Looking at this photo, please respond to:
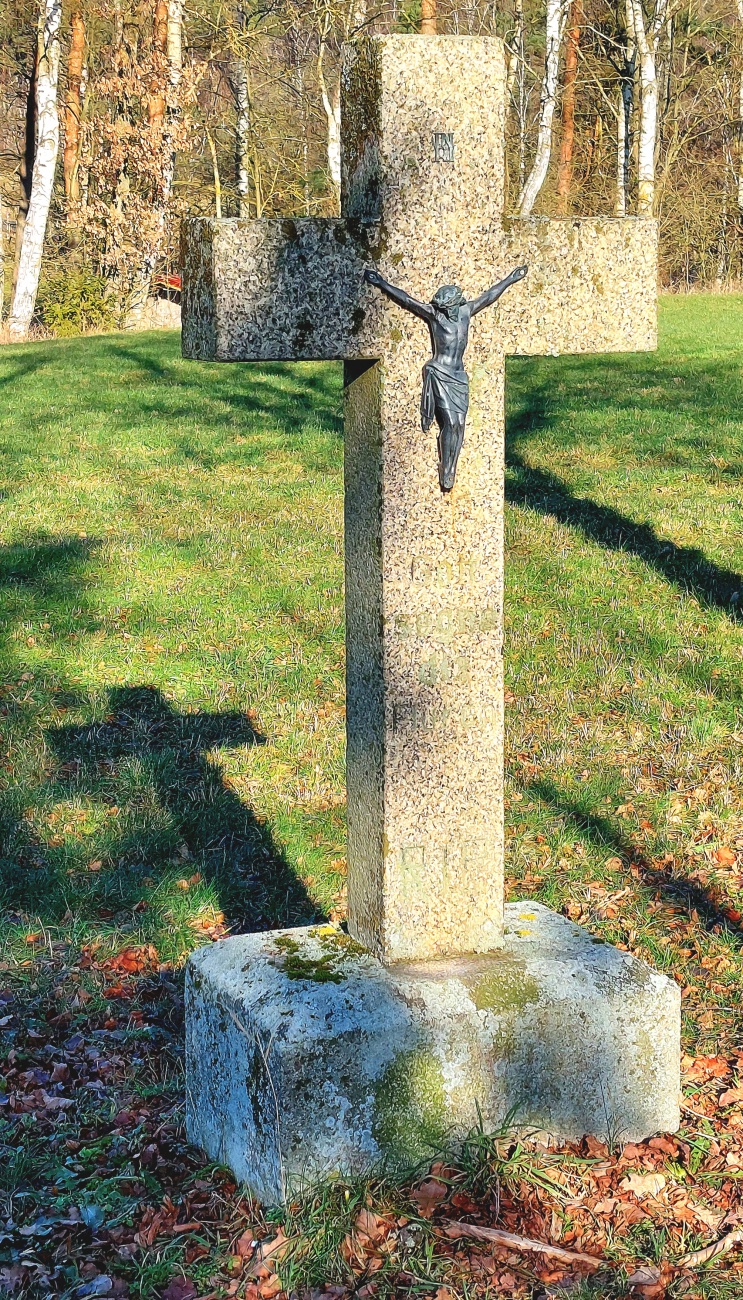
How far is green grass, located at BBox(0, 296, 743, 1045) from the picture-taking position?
5.02m

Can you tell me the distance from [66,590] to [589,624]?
3.25m

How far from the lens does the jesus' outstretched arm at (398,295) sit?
3.06 meters

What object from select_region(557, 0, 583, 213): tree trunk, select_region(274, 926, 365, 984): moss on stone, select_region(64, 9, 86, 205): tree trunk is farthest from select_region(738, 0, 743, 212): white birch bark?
select_region(274, 926, 365, 984): moss on stone

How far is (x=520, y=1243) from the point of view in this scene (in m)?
2.94

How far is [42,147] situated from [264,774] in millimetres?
18687

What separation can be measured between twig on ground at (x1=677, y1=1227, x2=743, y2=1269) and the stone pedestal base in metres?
0.38

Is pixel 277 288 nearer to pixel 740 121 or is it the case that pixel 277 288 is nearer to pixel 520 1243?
pixel 520 1243

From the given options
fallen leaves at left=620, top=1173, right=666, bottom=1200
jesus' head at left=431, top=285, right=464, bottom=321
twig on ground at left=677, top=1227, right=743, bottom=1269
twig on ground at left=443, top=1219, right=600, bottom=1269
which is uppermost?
jesus' head at left=431, top=285, right=464, bottom=321

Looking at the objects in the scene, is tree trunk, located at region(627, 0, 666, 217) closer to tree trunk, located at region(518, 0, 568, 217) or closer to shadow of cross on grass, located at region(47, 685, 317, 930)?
tree trunk, located at region(518, 0, 568, 217)

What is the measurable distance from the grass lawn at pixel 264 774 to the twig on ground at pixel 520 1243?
0.19ft

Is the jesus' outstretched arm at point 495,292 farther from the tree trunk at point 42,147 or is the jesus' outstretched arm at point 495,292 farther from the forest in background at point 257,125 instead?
the tree trunk at point 42,147

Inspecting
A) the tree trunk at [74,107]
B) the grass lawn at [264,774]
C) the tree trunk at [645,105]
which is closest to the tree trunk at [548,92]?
the tree trunk at [645,105]

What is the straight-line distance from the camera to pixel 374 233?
121 inches

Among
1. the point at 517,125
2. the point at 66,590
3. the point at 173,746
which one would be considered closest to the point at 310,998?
the point at 173,746
